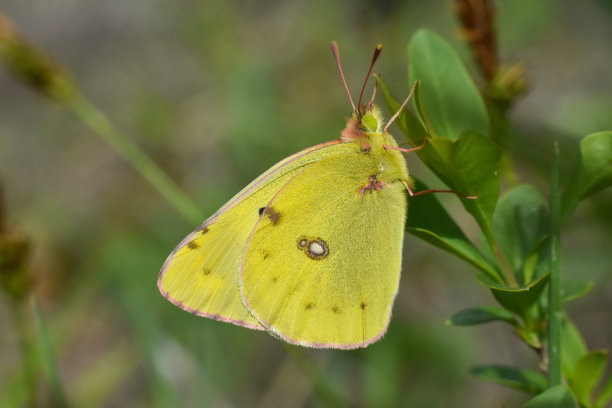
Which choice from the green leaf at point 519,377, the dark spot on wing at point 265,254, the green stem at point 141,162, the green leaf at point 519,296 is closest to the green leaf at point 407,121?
the green leaf at point 519,296

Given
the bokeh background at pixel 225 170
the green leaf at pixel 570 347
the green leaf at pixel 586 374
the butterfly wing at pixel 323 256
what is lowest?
the bokeh background at pixel 225 170

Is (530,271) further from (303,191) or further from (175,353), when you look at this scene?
(175,353)

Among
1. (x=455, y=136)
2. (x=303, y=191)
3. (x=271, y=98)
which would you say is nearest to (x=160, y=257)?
(x=271, y=98)

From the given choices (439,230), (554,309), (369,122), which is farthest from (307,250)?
(554,309)

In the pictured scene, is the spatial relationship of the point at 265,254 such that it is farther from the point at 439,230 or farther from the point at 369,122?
the point at 439,230

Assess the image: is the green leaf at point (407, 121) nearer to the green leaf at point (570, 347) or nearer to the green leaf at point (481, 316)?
the green leaf at point (481, 316)
